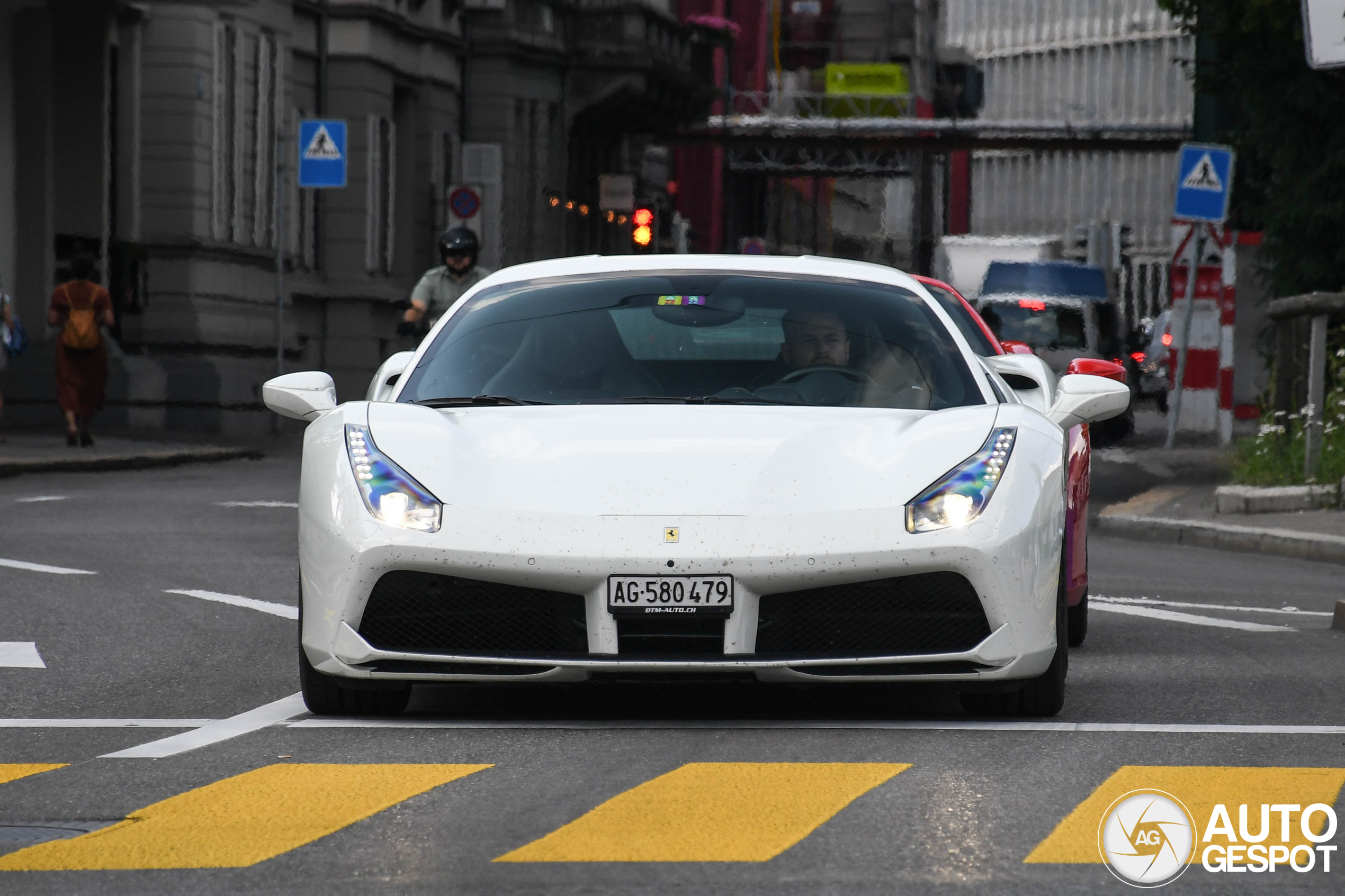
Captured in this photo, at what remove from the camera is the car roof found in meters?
7.74

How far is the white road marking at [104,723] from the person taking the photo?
677 centimetres

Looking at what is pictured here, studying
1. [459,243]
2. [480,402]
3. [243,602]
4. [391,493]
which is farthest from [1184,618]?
[459,243]

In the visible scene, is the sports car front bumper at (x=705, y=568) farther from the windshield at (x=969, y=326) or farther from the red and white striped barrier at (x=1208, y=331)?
the red and white striped barrier at (x=1208, y=331)

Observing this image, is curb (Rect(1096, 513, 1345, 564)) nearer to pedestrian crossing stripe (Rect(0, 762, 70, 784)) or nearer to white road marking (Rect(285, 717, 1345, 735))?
white road marking (Rect(285, 717, 1345, 735))

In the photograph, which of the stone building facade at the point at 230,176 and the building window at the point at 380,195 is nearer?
the stone building facade at the point at 230,176

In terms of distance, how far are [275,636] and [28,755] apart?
2865 mm

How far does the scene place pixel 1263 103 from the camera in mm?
23781

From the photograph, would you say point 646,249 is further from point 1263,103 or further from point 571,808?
point 571,808

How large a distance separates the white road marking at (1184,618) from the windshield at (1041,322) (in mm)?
20894

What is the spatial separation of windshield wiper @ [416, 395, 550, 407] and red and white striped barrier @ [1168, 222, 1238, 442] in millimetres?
18790

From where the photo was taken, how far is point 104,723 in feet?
22.5

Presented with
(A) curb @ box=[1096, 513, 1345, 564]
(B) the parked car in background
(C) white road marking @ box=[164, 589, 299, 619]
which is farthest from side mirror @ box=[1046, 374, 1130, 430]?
(B) the parked car in background

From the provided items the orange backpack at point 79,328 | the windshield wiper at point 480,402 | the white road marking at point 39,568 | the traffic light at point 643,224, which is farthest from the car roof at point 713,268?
the traffic light at point 643,224

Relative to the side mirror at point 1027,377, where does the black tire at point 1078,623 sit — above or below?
below
